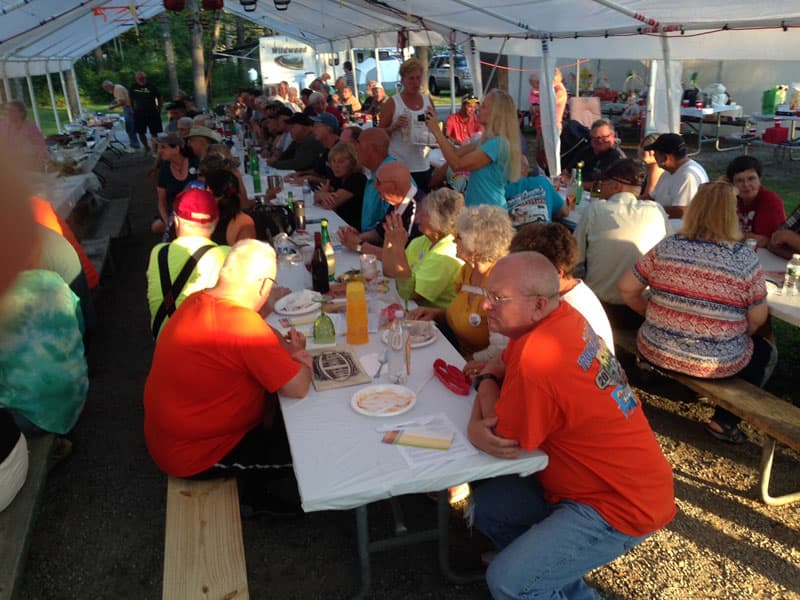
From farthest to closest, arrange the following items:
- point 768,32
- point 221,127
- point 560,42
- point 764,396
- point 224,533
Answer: point 221,127 → point 560,42 → point 768,32 → point 764,396 → point 224,533

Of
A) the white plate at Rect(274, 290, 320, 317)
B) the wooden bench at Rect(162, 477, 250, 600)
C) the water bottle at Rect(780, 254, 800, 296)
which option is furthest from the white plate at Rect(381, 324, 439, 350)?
the water bottle at Rect(780, 254, 800, 296)

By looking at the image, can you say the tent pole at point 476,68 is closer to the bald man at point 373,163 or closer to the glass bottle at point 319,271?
the bald man at point 373,163

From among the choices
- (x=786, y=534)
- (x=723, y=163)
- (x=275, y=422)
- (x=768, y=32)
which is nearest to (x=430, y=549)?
(x=275, y=422)

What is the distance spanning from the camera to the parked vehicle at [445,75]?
22.2m

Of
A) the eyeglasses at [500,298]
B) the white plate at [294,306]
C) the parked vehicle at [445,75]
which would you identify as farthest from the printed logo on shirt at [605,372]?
the parked vehicle at [445,75]

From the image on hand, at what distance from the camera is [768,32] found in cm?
460

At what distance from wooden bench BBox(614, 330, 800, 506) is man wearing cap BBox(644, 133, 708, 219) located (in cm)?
220

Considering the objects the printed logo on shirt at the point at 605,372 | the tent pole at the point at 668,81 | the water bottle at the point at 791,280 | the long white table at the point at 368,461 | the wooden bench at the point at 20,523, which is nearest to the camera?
the long white table at the point at 368,461

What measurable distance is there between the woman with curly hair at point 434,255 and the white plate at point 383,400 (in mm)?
984

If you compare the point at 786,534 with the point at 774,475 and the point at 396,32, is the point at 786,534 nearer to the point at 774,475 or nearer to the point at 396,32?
the point at 774,475

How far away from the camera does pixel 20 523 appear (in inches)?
96.4

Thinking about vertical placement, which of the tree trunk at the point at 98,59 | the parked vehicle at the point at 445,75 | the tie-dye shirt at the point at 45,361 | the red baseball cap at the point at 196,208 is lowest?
the tie-dye shirt at the point at 45,361

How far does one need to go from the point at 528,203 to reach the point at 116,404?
327cm

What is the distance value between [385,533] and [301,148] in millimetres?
5499
